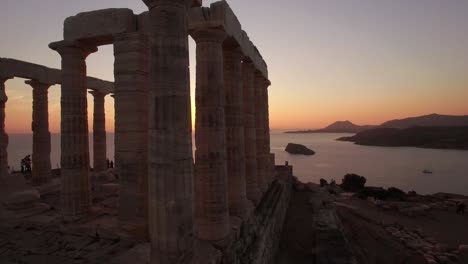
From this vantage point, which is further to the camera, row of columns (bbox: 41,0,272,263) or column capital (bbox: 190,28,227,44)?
column capital (bbox: 190,28,227,44)

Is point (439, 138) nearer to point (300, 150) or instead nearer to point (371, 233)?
point (300, 150)

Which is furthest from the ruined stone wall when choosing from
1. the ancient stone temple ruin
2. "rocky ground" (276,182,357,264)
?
"rocky ground" (276,182,357,264)

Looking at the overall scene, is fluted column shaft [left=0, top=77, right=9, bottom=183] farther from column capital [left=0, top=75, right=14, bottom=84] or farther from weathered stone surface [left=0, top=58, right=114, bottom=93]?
weathered stone surface [left=0, top=58, right=114, bottom=93]

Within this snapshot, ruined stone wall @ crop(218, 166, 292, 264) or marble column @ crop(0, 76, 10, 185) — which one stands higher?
marble column @ crop(0, 76, 10, 185)

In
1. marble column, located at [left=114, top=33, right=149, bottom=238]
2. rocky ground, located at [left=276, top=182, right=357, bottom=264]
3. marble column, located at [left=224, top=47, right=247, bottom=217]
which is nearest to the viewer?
marble column, located at [left=114, top=33, right=149, bottom=238]

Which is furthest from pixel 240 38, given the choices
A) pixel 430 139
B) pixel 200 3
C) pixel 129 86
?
pixel 430 139

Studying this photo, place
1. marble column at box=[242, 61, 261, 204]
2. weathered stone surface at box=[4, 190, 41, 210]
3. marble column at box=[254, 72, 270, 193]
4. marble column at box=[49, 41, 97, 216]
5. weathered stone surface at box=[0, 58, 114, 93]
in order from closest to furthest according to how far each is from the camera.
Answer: marble column at box=[49, 41, 97, 216] → weathered stone surface at box=[4, 190, 41, 210] → marble column at box=[242, 61, 261, 204] → weathered stone surface at box=[0, 58, 114, 93] → marble column at box=[254, 72, 270, 193]
